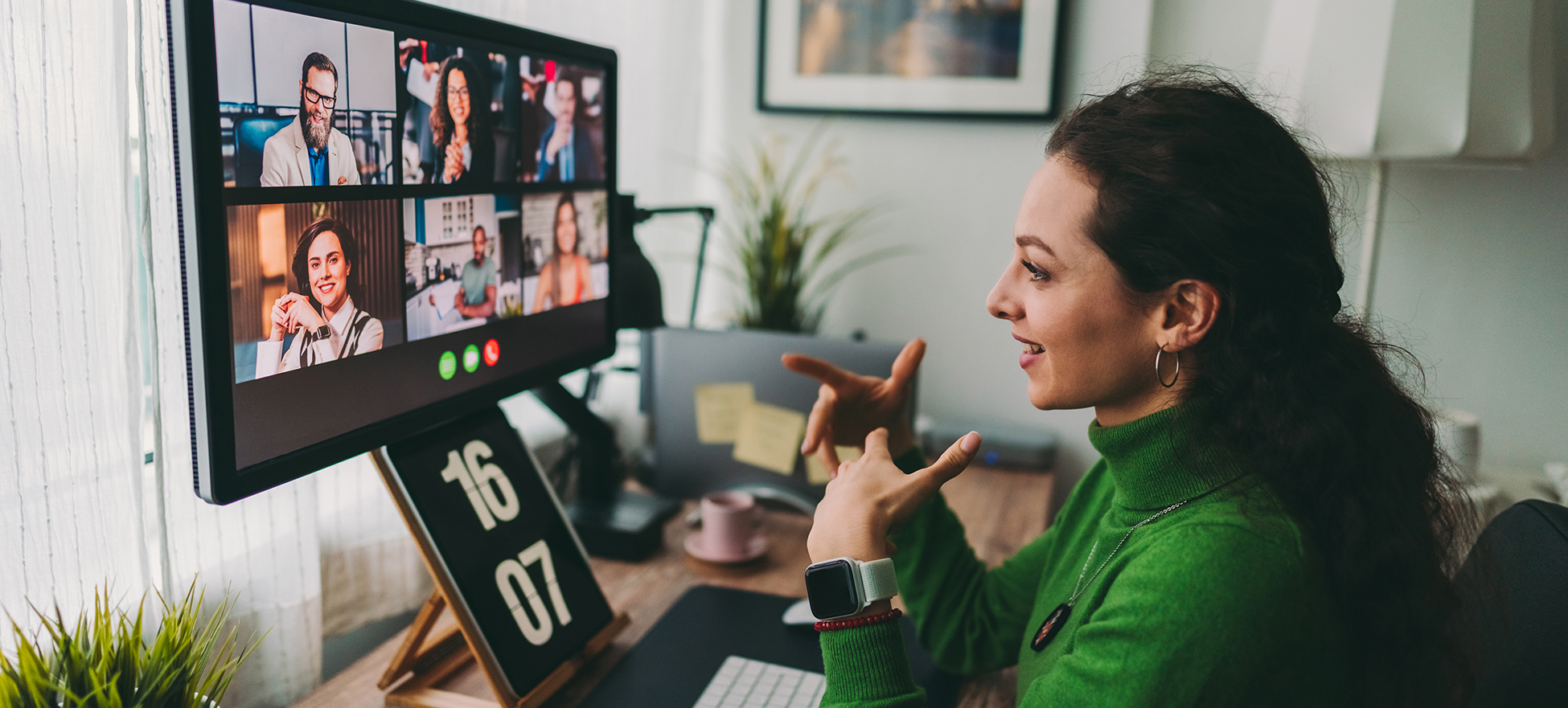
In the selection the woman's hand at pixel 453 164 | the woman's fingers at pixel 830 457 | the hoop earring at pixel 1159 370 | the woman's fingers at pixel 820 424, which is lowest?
the woman's fingers at pixel 830 457

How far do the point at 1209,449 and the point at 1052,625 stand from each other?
0.72 feet

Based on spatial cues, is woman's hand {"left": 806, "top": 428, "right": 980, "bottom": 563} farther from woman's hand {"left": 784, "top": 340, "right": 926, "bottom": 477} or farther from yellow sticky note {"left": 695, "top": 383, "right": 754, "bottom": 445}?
yellow sticky note {"left": 695, "top": 383, "right": 754, "bottom": 445}

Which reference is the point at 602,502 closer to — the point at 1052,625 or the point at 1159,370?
the point at 1052,625

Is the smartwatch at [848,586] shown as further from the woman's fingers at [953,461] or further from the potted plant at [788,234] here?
the potted plant at [788,234]

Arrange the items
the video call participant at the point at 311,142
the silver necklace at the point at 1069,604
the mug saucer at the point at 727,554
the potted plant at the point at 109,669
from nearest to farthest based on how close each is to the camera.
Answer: the potted plant at the point at 109,669
the video call participant at the point at 311,142
the silver necklace at the point at 1069,604
the mug saucer at the point at 727,554

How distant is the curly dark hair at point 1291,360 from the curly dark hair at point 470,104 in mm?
577

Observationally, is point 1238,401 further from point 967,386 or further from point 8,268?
point 967,386

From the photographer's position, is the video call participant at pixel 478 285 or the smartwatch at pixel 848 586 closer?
the smartwatch at pixel 848 586

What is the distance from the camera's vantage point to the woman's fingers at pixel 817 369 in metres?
0.99

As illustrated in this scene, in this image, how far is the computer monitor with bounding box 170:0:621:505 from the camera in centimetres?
64

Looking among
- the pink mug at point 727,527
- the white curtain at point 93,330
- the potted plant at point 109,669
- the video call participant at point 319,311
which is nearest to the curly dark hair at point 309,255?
the video call participant at point 319,311

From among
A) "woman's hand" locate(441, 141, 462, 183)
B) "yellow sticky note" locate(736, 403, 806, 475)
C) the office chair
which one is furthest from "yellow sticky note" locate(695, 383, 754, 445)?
the office chair

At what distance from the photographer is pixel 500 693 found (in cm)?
88

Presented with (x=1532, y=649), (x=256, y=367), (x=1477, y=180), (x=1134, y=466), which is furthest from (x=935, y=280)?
(x=256, y=367)
